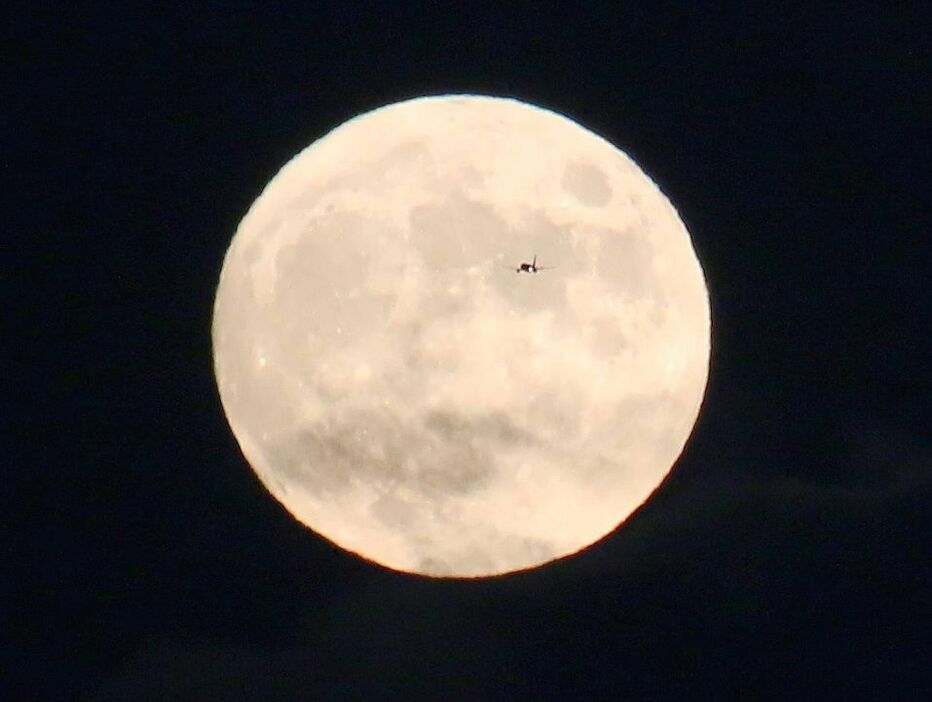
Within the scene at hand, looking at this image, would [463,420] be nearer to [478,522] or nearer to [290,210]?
[478,522]

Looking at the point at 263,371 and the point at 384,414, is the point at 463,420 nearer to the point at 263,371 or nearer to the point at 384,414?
the point at 384,414

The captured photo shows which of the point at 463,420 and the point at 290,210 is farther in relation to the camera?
the point at 290,210

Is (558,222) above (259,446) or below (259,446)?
above

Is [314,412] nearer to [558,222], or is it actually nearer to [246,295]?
[246,295]

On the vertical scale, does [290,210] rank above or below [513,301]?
above

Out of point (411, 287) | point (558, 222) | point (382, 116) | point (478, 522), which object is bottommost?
point (478, 522)

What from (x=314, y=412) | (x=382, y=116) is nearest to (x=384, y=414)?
(x=314, y=412)

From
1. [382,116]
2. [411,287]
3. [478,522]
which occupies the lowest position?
Answer: [478,522]

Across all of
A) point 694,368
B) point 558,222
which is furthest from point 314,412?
point 694,368

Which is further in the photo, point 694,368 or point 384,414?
point 694,368
